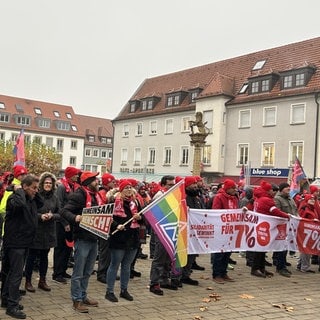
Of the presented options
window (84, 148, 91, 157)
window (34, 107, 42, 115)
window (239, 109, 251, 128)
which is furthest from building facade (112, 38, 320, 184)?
window (84, 148, 91, 157)

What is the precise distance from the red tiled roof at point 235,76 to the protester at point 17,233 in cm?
→ 3028

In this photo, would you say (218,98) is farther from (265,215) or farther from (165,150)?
(265,215)

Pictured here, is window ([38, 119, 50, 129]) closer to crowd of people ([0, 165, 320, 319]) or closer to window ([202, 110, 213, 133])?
window ([202, 110, 213, 133])

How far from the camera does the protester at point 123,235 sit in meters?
6.93

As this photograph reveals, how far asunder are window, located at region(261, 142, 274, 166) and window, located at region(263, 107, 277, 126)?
5.24 feet

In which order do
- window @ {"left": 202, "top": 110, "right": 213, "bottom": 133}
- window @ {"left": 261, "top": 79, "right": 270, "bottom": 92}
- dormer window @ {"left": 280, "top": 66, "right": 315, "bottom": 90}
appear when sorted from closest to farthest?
dormer window @ {"left": 280, "top": 66, "right": 315, "bottom": 90}
window @ {"left": 261, "top": 79, "right": 270, "bottom": 92}
window @ {"left": 202, "top": 110, "right": 213, "bottom": 133}

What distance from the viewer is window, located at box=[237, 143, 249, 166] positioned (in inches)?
1513

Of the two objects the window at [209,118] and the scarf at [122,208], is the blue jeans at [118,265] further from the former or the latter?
the window at [209,118]

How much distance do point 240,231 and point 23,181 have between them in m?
4.81

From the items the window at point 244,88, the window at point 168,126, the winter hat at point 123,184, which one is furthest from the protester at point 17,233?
the window at point 168,126

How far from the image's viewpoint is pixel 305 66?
35.4m

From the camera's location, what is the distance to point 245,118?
38.7 metres

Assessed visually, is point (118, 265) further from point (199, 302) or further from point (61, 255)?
point (61, 255)

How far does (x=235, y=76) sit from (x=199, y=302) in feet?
122
